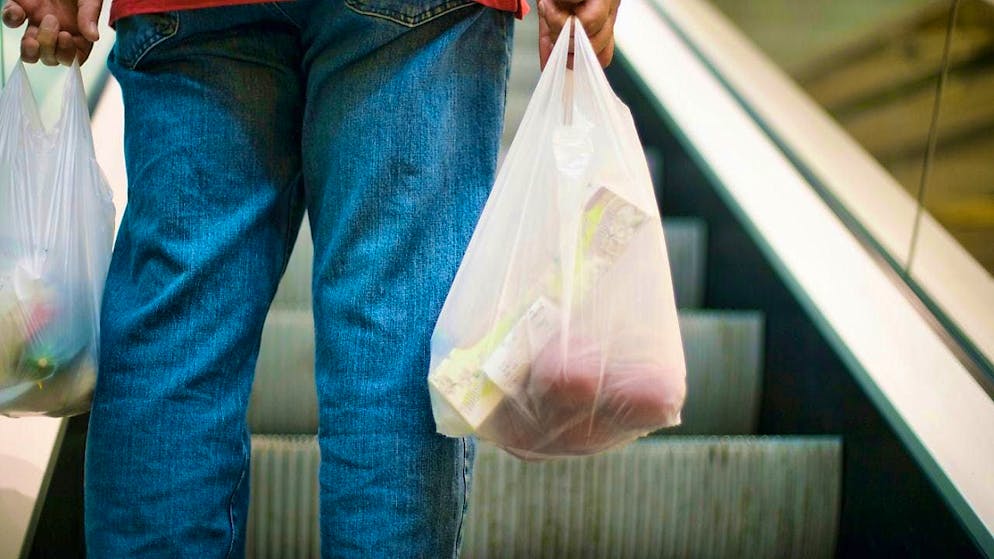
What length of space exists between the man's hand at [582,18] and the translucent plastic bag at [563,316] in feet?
0.34

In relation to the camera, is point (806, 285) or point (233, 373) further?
point (806, 285)

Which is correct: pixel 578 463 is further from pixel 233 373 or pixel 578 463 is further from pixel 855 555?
pixel 233 373

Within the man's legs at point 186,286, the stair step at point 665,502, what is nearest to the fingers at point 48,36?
the man's legs at point 186,286

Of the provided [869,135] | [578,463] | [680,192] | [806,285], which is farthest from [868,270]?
[680,192]

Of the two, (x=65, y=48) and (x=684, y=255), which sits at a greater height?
(x=65, y=48)

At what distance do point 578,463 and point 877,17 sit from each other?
3.55ft

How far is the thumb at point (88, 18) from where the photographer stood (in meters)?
0.80

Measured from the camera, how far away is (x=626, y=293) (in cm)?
68

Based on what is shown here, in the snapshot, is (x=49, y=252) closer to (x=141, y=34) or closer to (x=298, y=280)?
(x=141, y=34)

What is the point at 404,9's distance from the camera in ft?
2.29

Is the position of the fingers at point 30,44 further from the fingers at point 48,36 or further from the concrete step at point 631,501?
the concrete step at point 631,501

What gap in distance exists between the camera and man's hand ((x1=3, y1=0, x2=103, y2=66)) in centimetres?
80

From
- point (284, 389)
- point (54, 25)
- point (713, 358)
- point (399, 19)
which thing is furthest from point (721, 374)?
point (54, 25)

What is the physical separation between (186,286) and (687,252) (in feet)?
4.60
